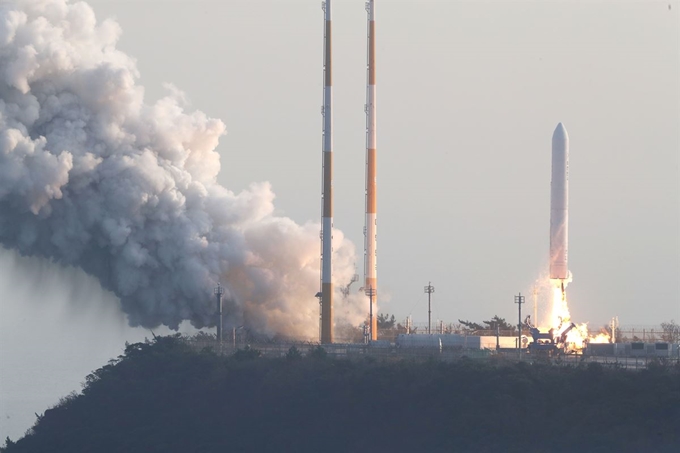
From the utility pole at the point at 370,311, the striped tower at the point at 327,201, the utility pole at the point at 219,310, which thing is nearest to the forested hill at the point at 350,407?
the utility pole at the point at 219,310

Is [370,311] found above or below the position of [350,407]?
above

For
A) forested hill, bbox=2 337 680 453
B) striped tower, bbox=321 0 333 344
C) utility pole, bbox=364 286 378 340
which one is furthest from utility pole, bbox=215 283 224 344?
utility pole, bbox=364 286 378 340

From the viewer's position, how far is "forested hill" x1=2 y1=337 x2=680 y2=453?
66.5 meters

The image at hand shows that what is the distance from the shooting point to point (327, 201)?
90.3 metres

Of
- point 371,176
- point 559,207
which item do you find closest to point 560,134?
point 559,207

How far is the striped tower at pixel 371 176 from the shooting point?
94.9 metres

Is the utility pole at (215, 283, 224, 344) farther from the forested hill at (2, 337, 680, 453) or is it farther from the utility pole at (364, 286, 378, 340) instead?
the utility pole at (364, 286, 378, 340)

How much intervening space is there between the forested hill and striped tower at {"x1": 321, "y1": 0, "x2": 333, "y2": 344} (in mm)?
8636

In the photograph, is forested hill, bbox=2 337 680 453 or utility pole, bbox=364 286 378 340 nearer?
forested hill, bbox=2 337 680 453

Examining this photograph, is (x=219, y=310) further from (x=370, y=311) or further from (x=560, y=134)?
(x=560, y=134)

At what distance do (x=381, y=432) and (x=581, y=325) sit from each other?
21.9 meters

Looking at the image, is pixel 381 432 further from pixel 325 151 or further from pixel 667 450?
pixel 325 151

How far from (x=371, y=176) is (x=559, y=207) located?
47.3 feet

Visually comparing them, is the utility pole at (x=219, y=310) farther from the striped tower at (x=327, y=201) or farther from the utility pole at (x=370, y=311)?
the utility pole at (x=370, y=311)
